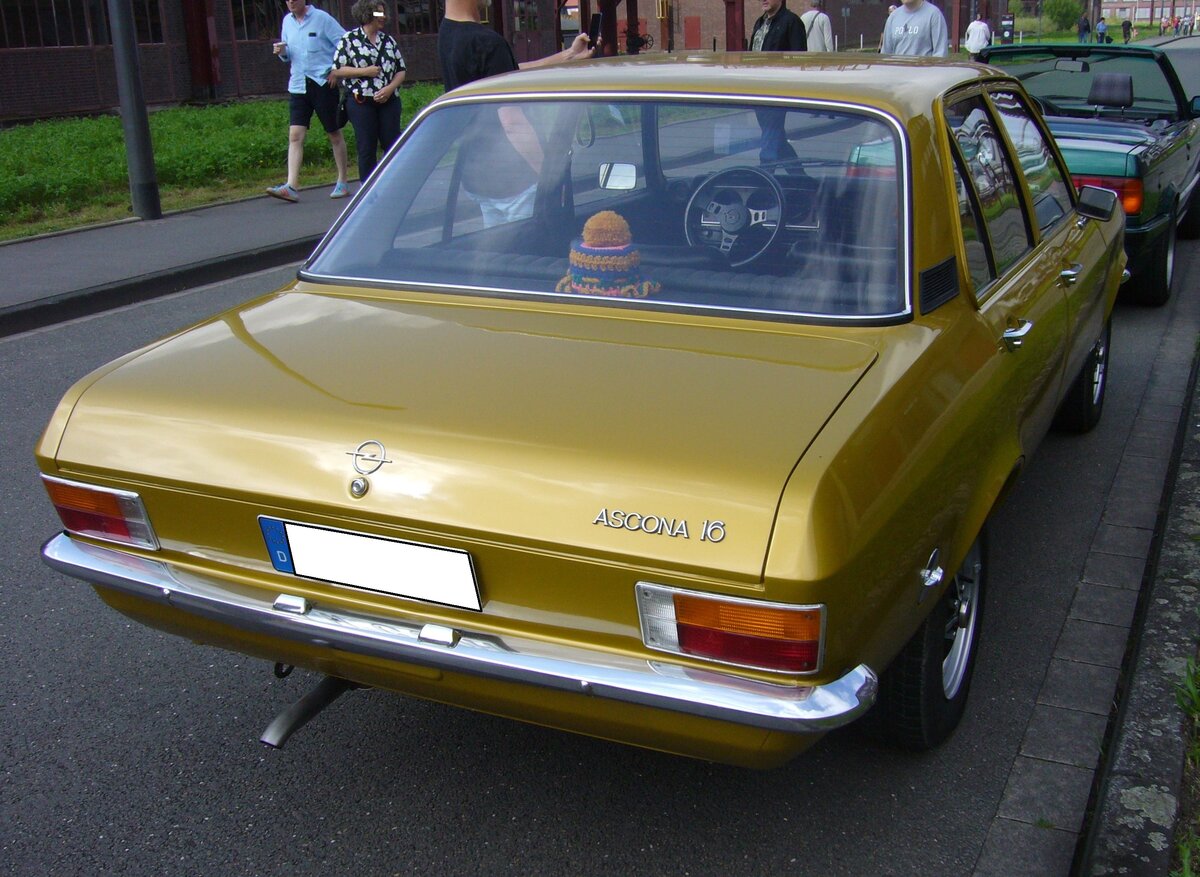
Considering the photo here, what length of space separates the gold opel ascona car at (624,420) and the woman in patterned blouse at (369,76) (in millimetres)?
7374

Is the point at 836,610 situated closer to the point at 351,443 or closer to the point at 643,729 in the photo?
the point at 643,729

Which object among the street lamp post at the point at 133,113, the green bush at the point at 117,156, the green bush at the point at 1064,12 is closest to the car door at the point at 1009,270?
the street lamp post at the point at 133,113

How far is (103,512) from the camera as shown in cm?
258

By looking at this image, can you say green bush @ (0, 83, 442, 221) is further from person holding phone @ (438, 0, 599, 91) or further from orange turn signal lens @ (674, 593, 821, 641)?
orange turn signal lens @ (674, 593, 821, 641)

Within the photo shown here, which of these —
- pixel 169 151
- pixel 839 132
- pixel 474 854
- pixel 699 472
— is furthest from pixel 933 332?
pixel 169 151

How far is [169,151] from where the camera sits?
13.7 meters

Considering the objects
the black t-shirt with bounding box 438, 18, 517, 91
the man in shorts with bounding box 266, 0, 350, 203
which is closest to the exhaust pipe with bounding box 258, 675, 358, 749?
the black t-shirt with bounding box 438, 18, 517, 91

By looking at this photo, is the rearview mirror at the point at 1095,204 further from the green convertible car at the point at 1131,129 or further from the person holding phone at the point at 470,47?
the person holding phone at the point at 470,47

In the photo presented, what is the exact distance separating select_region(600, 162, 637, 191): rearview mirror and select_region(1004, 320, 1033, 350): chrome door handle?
1043mm

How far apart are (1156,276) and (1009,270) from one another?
4.41 m

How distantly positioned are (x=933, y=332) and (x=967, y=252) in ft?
Answer: 1.37

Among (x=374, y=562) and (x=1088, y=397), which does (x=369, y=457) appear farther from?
(x=1088, y=397)

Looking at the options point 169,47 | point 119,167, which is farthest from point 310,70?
point 169,47

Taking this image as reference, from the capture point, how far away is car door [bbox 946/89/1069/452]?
302cm
